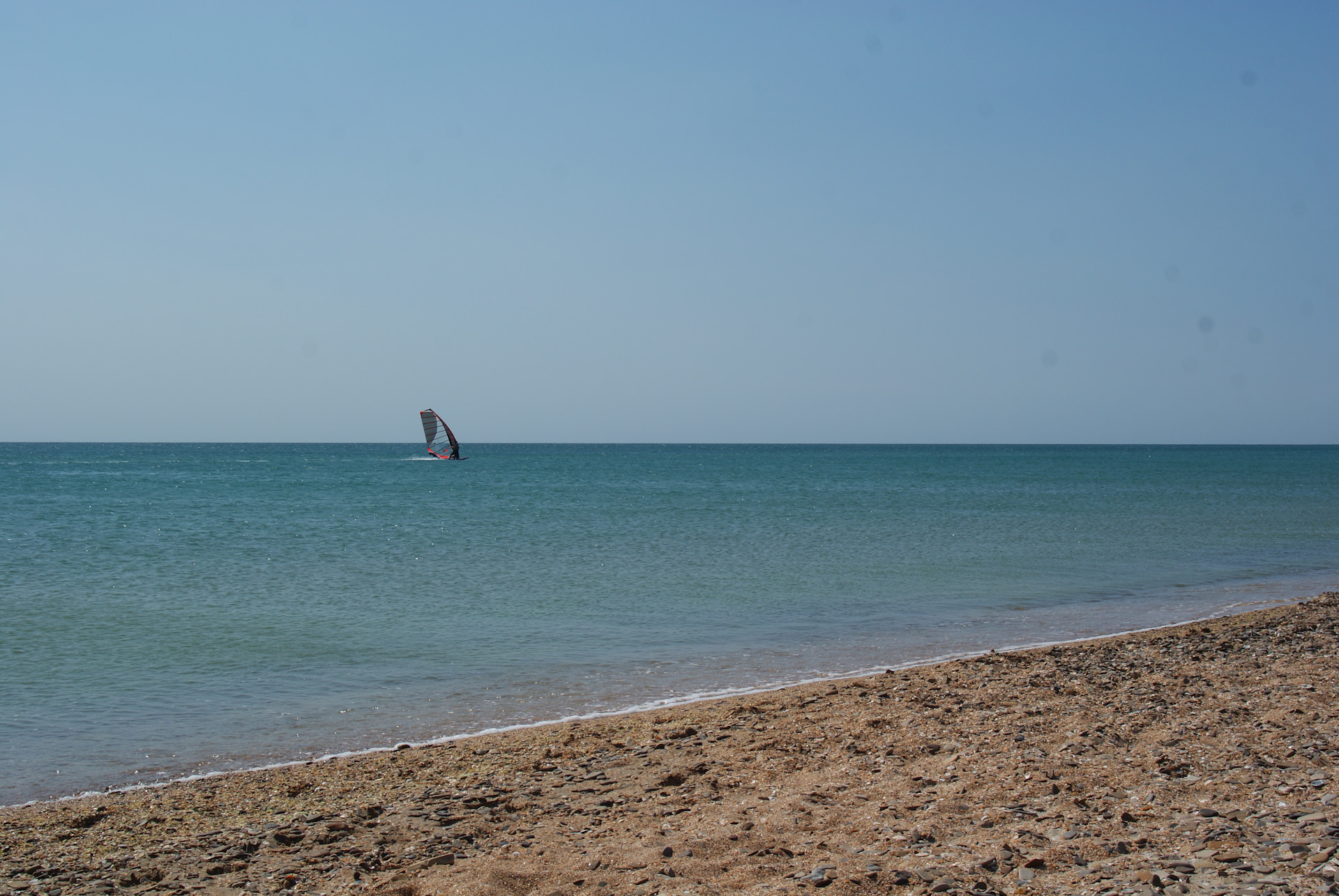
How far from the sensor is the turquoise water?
9.36m

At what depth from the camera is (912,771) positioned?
667cm

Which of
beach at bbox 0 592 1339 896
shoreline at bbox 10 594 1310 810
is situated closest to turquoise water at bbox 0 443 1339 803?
shoreline at bbox 10 594 1310 810

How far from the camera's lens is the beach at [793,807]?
16.1 feet

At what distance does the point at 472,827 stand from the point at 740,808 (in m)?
1.78

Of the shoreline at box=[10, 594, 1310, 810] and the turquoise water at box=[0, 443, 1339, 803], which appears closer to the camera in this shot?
the shoreline at box=[10, 594, 1310, 810]

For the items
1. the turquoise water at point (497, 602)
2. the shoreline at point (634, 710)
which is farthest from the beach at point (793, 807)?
the turquoise water at point (497, 602)

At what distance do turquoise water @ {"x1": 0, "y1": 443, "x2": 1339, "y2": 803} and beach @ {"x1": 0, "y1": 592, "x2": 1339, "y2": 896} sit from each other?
4.44ft

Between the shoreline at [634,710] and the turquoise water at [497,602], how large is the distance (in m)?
0.16

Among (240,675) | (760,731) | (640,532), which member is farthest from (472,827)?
(640,532)

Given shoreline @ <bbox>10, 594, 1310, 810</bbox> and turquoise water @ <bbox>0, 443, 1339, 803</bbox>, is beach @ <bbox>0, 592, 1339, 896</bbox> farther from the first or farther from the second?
turquoise water @ <bbox>0, 443, 1339, 803</bbox>

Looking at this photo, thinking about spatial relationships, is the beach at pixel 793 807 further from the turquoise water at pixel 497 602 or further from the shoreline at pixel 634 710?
the turquoise water at pixel 497 602

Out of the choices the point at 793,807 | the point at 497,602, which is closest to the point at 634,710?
the point at 793,807

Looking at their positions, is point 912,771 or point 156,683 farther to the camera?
point 156,683

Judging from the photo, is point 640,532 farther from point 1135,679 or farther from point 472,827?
point 472,827
